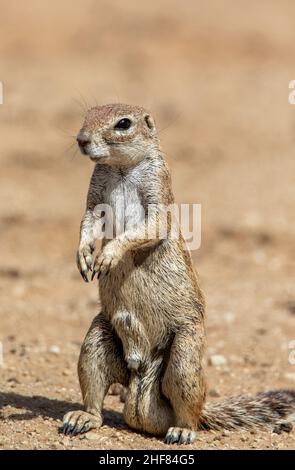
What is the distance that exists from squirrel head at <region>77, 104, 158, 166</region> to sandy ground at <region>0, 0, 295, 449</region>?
45 cm

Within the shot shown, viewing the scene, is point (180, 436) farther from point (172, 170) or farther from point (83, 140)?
point (172, 170)

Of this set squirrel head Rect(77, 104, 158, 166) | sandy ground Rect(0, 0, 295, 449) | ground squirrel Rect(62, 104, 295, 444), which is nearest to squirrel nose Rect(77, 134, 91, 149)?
squirrel head Rect(77, 104, 158, 166)

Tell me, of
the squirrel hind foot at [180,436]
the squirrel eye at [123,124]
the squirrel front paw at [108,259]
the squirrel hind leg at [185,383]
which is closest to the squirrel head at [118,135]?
the squirrel eye at [123,124]

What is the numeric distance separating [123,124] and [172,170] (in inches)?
381

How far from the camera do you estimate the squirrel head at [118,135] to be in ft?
19.3

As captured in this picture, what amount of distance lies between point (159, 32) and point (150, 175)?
53.0 feet

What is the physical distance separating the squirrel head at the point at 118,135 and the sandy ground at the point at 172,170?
446 mm

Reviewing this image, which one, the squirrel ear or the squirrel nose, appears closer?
the squirrel nose

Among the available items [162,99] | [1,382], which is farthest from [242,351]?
[162,99]

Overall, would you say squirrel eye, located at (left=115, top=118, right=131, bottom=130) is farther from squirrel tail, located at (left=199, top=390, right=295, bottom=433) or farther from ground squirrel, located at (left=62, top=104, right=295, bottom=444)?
squirrel tail, located at (left=199, top=390, right=295, bottom=433)

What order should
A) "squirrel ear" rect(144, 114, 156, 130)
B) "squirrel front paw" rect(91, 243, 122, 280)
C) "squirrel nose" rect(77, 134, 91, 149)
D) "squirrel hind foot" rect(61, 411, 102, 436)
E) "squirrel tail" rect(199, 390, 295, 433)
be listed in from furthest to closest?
"squirrel tail" rect(199, 390, 295, 433), "squirrel ear" rect(144, 114, 156, 130), "squirrel hind foot" rect(61, 411, 102, 436), "squirrel front paw" rect(91, 243, 122, 280), "squirrel nose" rect(77, 134, 91, 149)

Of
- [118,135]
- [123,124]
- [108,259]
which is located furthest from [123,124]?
[108,259]

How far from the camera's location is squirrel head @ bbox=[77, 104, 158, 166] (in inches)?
231

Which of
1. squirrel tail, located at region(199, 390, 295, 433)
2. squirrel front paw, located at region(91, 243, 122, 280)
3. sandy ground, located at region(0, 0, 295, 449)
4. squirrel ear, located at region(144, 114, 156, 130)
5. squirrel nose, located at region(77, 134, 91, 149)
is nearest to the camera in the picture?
squirrel nose, located at region(77, 134, 91, 149)
